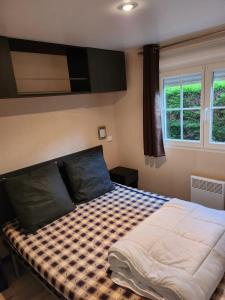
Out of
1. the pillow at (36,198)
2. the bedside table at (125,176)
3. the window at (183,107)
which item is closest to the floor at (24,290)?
the pillow at (36,198)

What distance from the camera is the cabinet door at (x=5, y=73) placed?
1846 millimetres

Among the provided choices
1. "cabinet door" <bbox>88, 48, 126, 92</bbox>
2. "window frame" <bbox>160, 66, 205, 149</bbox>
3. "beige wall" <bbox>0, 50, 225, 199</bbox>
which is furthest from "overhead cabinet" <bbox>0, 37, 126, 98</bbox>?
"window frame" <bbox>160, 66, 205, 149</bbox>

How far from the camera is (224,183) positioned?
233 centimetres

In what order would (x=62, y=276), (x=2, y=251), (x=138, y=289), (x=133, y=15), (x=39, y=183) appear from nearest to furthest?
(x=138, y=289) → (x=62, y=276) → (x=133, y=15) → (x=39, y=183) → (x=2, y=251)

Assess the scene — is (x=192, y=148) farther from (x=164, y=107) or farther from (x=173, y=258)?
(x=173, y=258)

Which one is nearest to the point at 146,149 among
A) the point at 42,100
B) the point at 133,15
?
the point at 42,100

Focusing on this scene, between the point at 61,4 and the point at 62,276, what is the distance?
1675 mm

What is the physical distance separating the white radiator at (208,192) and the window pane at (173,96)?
2.97 ft

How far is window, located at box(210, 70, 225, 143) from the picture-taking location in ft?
7.55

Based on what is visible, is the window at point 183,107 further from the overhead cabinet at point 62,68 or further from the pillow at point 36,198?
the pillow at point 36,198

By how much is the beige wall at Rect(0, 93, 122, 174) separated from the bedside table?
0.89 ft

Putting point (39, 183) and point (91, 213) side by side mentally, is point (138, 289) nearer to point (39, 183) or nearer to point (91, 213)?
point (91, 213)

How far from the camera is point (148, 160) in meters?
3.06

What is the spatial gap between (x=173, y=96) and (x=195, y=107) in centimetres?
31
